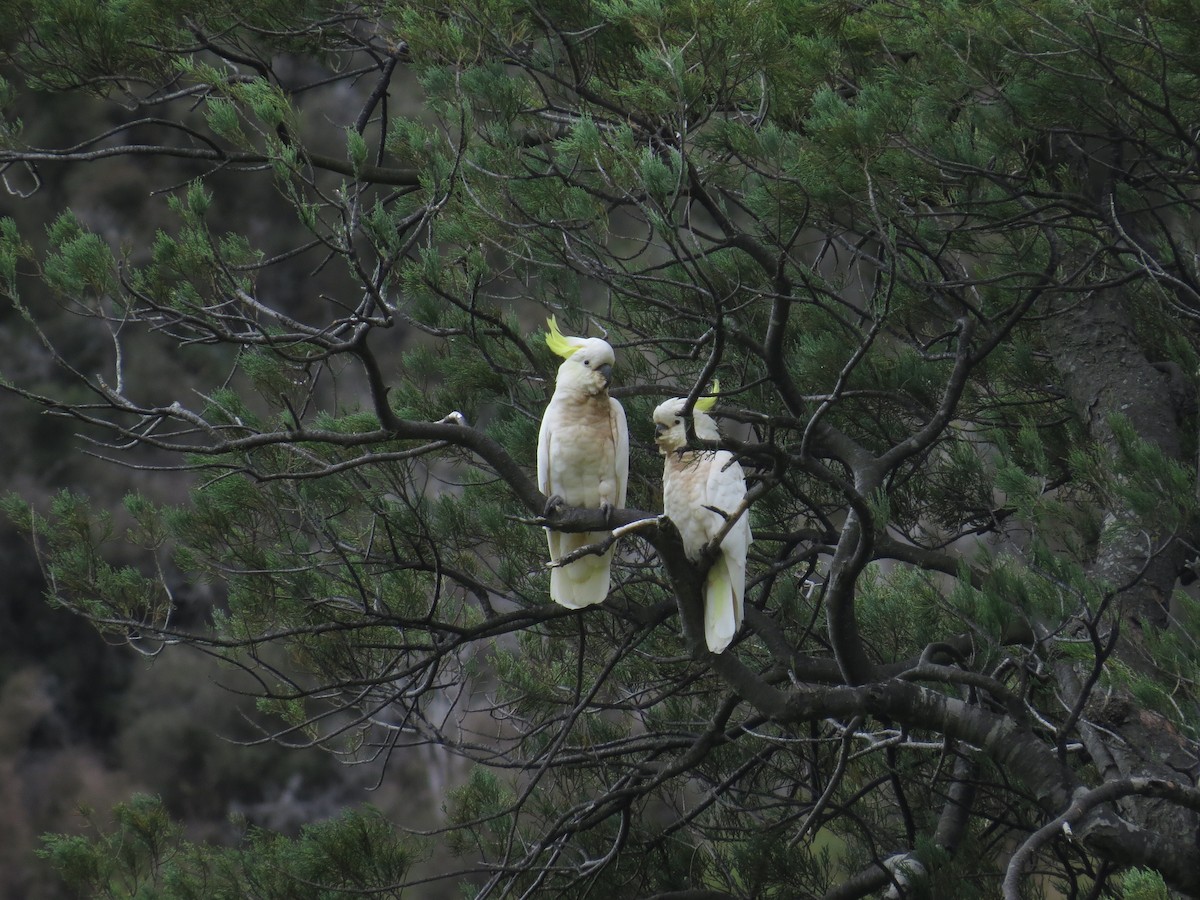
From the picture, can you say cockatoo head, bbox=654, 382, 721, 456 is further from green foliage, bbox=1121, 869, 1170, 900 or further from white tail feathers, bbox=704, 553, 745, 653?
green foliage, bbox=1121, 869, 1170, 900

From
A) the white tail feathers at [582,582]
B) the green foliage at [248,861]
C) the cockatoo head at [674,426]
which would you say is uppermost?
the cockatoo head at [674,426]

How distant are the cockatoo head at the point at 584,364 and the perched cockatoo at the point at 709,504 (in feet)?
0.49

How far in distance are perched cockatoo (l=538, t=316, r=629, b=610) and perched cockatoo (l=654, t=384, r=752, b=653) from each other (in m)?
0.12

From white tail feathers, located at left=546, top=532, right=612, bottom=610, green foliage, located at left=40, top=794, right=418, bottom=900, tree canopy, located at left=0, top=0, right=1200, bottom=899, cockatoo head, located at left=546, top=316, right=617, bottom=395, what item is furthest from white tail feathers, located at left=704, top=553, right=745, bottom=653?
green foliage, located at left=40, top=794, right=418, bottom=900

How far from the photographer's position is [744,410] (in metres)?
2.23

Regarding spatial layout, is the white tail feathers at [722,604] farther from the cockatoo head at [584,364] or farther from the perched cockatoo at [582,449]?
the cockatoo head at [584,364]

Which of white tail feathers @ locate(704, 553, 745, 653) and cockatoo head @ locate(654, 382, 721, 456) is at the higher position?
cockatoo head @ locate(654, 382, 721, 456)

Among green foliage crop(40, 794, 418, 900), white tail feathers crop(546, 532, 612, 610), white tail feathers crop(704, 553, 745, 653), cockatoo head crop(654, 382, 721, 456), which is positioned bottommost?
green foliage crop(40, 794, 418, 900)

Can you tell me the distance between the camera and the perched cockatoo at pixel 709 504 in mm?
2461

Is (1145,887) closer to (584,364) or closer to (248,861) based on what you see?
(584,364)

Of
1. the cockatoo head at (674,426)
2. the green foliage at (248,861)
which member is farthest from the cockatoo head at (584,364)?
the green foliage at (248,861)

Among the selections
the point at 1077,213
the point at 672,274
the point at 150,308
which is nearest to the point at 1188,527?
the point at 1077,213

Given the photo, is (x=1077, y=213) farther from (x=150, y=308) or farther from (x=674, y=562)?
(x=150, y=308)

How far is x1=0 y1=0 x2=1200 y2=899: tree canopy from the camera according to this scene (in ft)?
7.02
